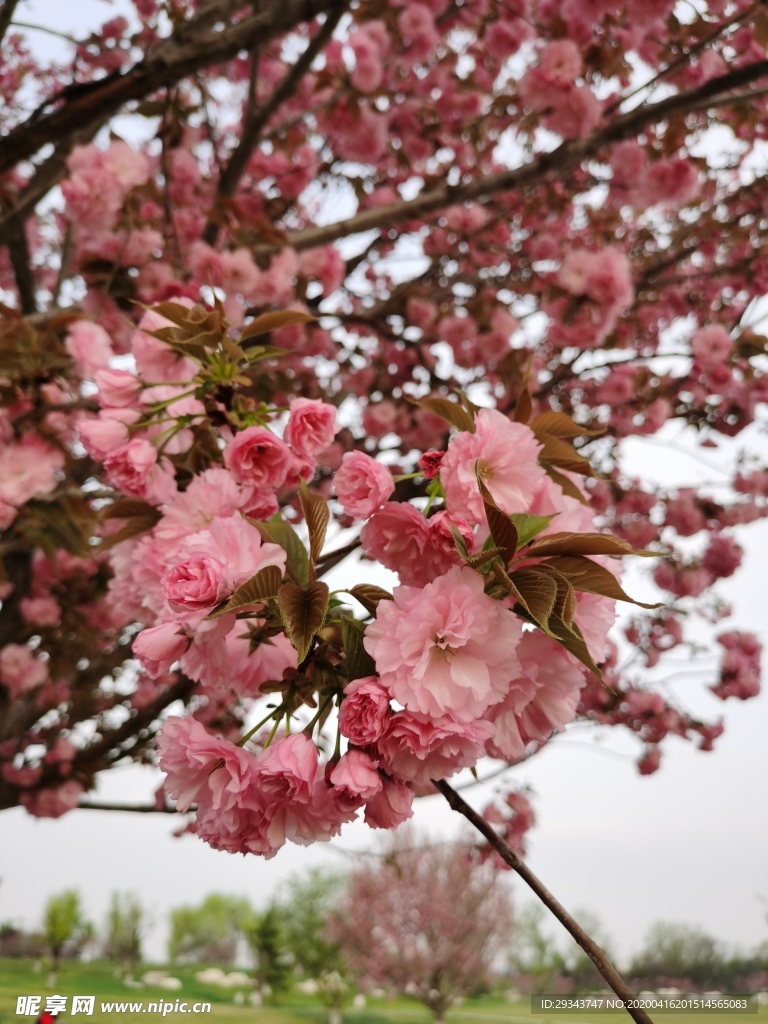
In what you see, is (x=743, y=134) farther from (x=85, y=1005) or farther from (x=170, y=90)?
(x=85, y=1005)

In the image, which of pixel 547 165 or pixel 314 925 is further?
pixel 314 925

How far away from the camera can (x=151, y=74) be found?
1410mm

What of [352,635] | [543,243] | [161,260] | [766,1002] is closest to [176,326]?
[352,635]

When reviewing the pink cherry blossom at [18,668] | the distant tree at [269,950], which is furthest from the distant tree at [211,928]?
the pink cherry blossom at [18,668]

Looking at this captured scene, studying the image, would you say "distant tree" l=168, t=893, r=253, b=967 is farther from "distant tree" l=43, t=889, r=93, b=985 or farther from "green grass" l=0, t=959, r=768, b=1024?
"distant tree" l=43, t=889, r=93, b=985

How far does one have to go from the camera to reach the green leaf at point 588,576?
503 mm

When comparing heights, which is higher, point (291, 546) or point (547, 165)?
point (547, 165)

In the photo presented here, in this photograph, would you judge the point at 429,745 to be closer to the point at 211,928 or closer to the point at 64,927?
the point at 64,927

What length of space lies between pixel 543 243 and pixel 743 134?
0.79 m

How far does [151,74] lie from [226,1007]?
13.1ft

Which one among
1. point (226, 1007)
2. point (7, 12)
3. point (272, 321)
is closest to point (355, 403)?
point (7, 12)

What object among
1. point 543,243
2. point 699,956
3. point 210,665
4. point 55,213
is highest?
point 55,213

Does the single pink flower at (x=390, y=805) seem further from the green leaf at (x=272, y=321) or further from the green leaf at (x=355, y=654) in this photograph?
the green leaf at (x=272, y=321)

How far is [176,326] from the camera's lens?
0.80 metres
